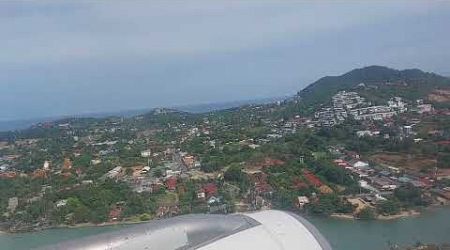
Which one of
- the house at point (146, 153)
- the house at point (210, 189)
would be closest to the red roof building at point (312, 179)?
the house at point (210, 189)

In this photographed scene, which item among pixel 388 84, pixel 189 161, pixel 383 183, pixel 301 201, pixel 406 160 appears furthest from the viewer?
pixel 388 84

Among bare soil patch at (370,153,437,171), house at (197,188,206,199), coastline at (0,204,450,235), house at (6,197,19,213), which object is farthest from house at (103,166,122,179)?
bare soil patch at (370,153,437,171)

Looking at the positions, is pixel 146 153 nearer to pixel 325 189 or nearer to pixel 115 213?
pixel 115 213

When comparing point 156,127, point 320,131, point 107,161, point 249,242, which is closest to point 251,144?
point 320,131

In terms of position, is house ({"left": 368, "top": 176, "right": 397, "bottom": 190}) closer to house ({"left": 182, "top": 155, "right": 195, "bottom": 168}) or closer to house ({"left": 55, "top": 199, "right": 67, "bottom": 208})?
house ({"left": 182, "top": 155, "right": 195, "bottom": 168})

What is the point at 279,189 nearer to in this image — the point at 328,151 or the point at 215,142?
the point at 328,151

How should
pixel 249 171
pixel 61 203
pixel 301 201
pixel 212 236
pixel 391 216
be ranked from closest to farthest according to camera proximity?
pixel 212 236
pixel 391 216
pixel 301 201
pixel 61 203
pixel 249 171

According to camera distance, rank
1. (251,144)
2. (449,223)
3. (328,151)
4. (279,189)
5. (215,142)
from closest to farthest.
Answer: (449,223), (279,189), (328,151), (251,144), (215,142)

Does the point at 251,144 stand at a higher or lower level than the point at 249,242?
lower

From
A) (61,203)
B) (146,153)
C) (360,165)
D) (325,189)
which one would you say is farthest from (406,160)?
(61,203)
